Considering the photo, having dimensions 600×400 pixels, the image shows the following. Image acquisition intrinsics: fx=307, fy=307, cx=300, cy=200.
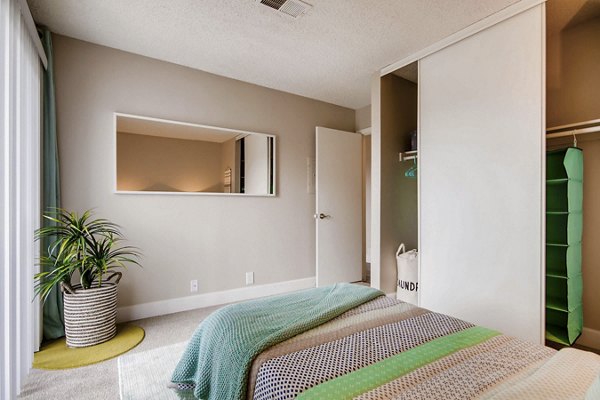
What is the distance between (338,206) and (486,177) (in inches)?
76.2

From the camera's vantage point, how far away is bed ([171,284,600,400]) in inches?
34.9

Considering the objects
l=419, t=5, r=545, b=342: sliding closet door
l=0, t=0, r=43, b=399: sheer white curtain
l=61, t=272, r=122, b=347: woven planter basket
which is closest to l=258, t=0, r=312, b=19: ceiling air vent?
l=419, t=5, r=545, b=342: sliding closet door

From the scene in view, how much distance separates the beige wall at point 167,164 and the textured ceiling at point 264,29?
0.80 meters

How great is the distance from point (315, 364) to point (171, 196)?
8.00 feet

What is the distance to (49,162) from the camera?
2375 millimetres

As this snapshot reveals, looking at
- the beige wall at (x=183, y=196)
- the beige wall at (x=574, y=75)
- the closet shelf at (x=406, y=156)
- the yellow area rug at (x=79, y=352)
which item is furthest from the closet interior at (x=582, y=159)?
the yellow area rug at (x=79, y=352)

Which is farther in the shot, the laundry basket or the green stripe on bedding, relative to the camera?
the laundry basket

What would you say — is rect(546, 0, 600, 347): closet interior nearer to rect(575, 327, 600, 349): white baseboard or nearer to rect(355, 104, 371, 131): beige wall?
rect(575, 327, 600, 349): white baseboard

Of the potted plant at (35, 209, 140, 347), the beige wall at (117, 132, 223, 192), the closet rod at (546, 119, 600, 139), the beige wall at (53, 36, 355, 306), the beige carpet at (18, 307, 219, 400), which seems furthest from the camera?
the beige wall at (117, 132, 223, 192)

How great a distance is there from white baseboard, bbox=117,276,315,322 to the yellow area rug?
0.32 m

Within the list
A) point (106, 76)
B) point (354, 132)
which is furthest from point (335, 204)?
point (106, 76)

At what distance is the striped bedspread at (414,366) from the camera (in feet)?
2.86

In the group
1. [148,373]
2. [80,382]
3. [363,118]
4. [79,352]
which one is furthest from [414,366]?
[363,118]

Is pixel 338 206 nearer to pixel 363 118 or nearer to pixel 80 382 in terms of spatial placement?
pixel 363 118
